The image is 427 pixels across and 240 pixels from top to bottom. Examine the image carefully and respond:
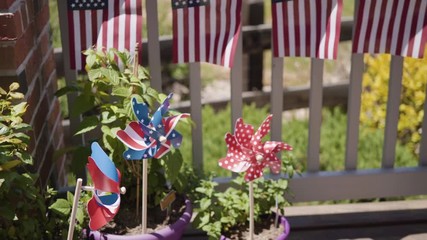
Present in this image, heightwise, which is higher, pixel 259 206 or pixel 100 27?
pixel 100 27

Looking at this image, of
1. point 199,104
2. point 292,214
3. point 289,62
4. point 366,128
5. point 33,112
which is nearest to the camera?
point 33,112

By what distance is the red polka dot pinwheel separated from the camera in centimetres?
257

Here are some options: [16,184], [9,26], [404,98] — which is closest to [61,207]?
[16,184]

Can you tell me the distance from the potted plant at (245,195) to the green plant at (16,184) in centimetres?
67

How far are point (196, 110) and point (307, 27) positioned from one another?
2.05 feet

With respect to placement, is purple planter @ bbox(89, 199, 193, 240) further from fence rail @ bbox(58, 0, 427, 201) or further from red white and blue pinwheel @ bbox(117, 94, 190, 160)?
fence rail @ bbox(58, 0, 427, 201)

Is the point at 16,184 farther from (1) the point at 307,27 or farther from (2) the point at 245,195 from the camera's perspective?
(1) the point at 307,27

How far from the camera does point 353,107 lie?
3.22 meters

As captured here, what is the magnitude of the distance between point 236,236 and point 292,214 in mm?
596

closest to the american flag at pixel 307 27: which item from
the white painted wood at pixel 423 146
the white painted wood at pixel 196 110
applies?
the white painted wood at pixel 196 110

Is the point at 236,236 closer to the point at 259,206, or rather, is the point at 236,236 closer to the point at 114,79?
the point at 259,206

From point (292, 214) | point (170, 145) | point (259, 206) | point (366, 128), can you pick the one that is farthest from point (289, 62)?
point (170, 145)

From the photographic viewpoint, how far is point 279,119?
3207 millimetres

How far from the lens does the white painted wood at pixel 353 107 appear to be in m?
3.13
